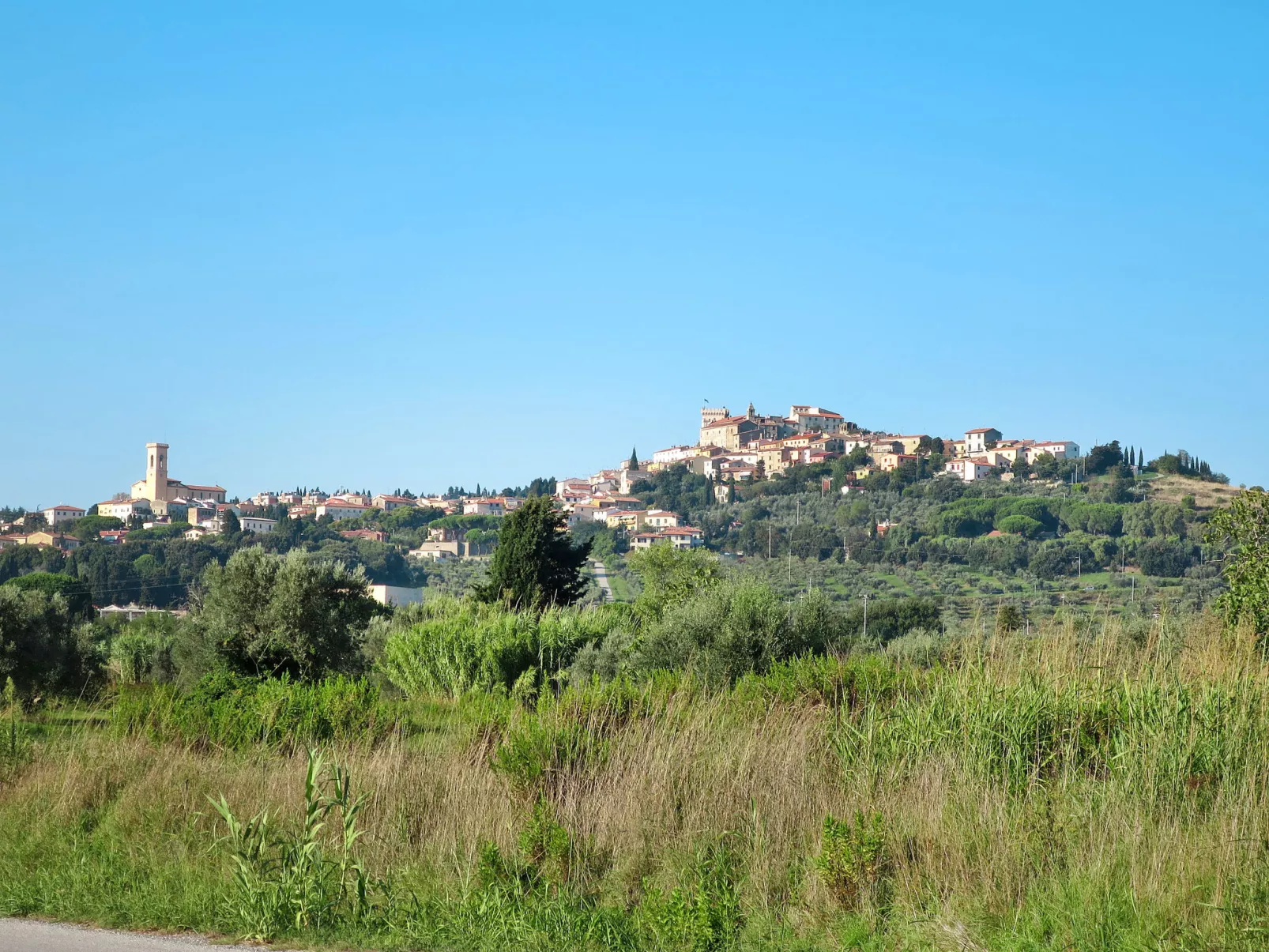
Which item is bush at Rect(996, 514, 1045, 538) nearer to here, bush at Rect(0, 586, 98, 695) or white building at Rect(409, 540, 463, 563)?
white building at Rect(409, 540, 463, 563)

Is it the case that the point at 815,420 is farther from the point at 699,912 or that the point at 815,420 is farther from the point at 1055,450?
the point at 699,912

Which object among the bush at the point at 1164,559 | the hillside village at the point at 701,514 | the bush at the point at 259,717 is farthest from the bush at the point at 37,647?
the bush at the point at 1164,559

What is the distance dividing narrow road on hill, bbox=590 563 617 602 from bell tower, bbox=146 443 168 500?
290 feet

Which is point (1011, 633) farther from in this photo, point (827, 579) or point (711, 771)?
point (827, 579)

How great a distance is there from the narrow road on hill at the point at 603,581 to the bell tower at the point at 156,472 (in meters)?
88.5

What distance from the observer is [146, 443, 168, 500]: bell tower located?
17288 centimetres

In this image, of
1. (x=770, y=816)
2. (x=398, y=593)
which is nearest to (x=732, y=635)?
(x=770, y=816)

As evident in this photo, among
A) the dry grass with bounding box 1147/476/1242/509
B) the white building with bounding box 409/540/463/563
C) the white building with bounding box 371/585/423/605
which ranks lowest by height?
the white building with bounding box 371/585/423/605

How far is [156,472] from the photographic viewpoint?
173750 mm

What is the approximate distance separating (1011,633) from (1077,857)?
322 centimetres

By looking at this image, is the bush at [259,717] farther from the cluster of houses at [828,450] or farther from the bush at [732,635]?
the cluster of houses at [828,450]

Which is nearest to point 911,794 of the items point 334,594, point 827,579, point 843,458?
point 334,594

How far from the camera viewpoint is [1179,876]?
5.09m

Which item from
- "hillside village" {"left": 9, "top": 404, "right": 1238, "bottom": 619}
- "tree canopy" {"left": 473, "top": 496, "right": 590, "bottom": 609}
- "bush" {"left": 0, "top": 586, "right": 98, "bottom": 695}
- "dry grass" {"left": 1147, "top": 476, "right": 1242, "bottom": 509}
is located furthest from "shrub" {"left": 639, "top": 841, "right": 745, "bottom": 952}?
"dry grass" {"left": 1147, "top": 476, "right": 1242, "bottom": 509}
